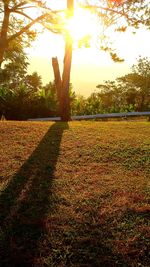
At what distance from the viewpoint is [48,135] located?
11391 millimetres

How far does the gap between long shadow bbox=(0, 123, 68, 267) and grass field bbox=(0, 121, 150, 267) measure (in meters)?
0.01

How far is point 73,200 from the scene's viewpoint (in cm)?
670

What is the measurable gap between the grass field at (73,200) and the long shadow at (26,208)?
1cm

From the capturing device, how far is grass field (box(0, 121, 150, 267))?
5.04m

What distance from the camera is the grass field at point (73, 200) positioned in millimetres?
5043

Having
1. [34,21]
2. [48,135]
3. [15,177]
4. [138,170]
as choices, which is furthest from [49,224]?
[34,21]

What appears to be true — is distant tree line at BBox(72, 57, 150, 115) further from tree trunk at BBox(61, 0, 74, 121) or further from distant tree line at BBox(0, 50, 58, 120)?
tree trunk at BBox(61, 0, 74, 121)

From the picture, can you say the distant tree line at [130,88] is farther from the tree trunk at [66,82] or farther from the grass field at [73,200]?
the grass field at [73,200]

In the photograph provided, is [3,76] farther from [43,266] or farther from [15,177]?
[43,266]

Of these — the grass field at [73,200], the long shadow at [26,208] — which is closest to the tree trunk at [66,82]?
the grass field at [73,200]

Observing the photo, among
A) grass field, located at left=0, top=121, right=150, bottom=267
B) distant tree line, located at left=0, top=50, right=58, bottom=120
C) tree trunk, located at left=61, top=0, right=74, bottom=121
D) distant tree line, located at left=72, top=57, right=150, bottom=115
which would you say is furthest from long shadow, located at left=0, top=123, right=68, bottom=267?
distant tree line, located at left=72, top=57, right=150, bottom=115

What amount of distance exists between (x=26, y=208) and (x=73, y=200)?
907 mm

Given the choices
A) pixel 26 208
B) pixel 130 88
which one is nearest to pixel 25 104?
pixel 26 208

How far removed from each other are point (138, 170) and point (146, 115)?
1715 cm
